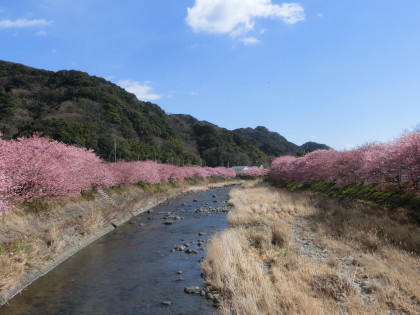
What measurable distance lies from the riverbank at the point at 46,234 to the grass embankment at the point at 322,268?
7.65 metres

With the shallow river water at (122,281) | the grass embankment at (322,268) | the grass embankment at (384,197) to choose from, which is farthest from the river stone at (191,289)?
the grass embankment at (384,197)

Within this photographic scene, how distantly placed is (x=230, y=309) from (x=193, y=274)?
15.8 ft

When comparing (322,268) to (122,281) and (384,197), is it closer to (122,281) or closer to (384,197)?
(122,281)

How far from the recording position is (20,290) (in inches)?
503

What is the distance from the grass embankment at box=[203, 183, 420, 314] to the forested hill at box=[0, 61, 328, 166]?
187 ft

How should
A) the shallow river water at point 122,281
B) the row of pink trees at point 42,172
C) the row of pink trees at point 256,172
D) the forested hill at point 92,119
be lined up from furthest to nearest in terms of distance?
the row of pink trees at point 256,172 → the forested hill at point 92,119 → the row of pink trees at point 42,172 → the shallow river water at point 122,281

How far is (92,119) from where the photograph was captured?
4109 inches

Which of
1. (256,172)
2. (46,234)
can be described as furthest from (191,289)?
(256,172)

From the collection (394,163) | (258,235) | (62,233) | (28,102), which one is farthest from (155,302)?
(28,102)

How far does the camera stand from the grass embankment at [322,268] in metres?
9.90

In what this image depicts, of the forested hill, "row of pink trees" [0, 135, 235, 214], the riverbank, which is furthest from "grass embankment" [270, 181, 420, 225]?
the forested hill

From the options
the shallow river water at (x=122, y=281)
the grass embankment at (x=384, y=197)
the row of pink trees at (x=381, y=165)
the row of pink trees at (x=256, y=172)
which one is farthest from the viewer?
the row of pink trees at (x=256, y=172)

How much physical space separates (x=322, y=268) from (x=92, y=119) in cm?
10217

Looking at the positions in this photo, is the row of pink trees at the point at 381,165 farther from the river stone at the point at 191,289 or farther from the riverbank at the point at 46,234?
the riverbank at the point at 46,234
